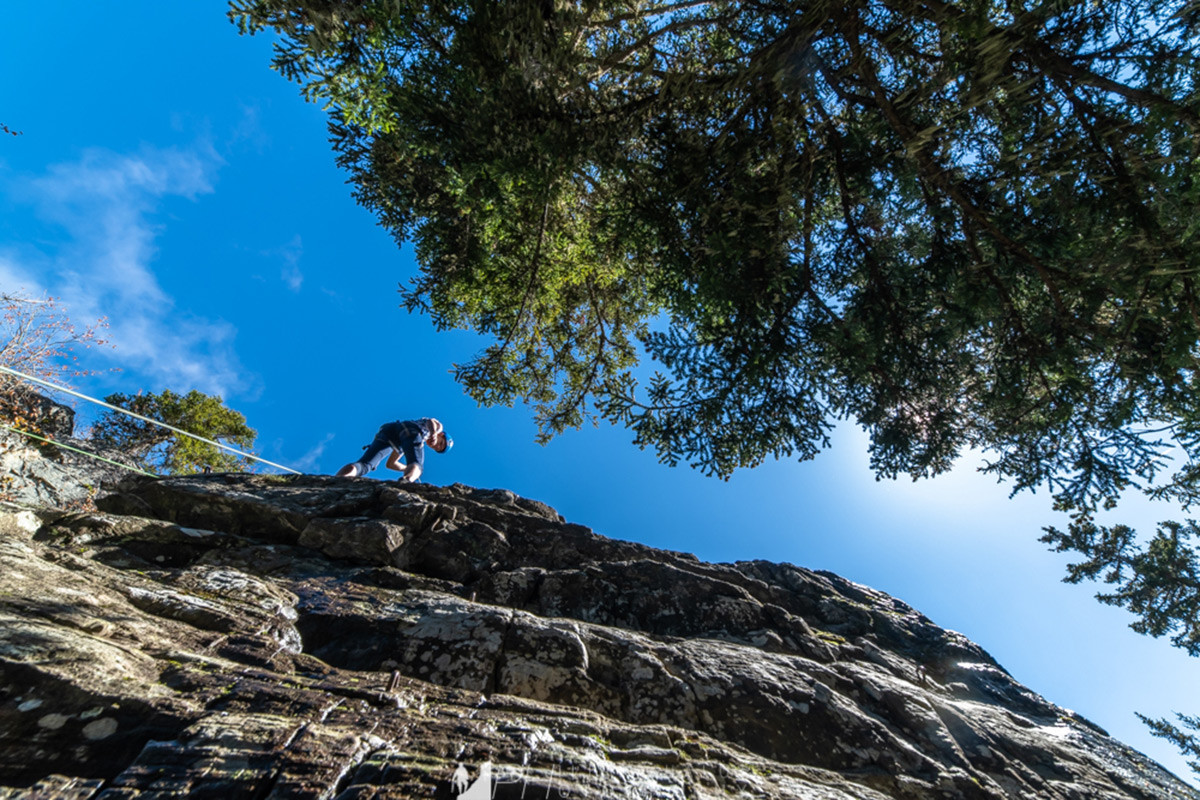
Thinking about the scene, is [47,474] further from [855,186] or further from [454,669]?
[855,186]

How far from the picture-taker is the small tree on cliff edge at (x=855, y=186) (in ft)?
17.6

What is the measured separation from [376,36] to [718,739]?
8.70m

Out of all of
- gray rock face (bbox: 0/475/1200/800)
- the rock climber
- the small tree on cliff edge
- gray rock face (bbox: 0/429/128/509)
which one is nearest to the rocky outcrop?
gray rock face (bbox: 0/429/128/509)

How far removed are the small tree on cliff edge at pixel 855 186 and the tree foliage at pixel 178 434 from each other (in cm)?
1617

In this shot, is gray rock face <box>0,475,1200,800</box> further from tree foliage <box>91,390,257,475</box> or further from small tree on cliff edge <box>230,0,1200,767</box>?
tree foliage <box>91,390,257,475</box>

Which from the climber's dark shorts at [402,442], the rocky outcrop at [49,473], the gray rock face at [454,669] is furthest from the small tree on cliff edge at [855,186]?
the rocky outcrop at [49,473]

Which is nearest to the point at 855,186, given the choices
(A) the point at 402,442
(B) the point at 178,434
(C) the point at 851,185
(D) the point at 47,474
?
(C) the point at 851,185

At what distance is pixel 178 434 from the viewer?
739 inches

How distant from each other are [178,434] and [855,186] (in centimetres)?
2438

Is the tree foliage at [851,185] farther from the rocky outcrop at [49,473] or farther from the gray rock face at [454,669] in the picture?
the rocky outcrop at [49,473]

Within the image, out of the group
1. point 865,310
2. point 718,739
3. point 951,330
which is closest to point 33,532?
point 718,739

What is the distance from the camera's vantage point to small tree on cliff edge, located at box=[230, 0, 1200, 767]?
5.36 m

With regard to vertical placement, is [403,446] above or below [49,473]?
above

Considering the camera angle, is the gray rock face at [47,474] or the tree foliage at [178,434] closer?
the gray rock face at [47,474]
